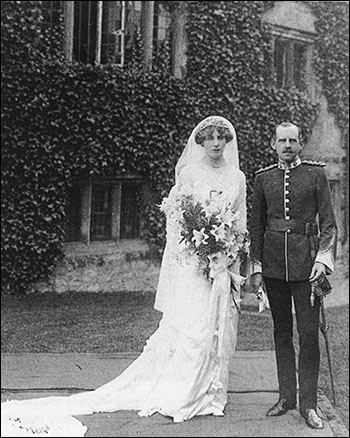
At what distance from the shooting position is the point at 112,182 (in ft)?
35.2

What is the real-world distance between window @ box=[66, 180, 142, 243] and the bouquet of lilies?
218 inches

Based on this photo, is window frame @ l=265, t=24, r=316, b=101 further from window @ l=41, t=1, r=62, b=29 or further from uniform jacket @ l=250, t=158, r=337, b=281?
uniform jacket @ l=250, t=158, r=337, b=281

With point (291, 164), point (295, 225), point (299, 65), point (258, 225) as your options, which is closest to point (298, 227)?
point (295, 225)

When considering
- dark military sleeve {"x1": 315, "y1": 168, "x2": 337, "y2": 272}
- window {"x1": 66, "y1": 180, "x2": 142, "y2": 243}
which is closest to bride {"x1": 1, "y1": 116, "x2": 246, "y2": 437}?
dark military sleeve {"x1": 315, "y1": 168, "x2": 337, "y2": 272}

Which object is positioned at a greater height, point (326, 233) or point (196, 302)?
point (326, 233)

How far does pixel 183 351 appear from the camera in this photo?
4.91 m

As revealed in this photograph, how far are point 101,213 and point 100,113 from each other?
1658 millimetres

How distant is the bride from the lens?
4.77 meters

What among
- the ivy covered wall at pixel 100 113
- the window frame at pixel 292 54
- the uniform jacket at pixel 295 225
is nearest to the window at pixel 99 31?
the ivy covered wall at pixel 100 113

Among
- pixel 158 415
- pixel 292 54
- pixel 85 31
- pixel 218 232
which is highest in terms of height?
pixel 292 54

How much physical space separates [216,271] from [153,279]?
20.5ft

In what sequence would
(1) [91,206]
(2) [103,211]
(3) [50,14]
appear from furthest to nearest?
(2) [103,211] < (1) [91,206] < (3) [50,14]

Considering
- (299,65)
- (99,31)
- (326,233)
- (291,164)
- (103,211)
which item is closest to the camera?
(326,233)

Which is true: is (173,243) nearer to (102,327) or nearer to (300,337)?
(300,337)
